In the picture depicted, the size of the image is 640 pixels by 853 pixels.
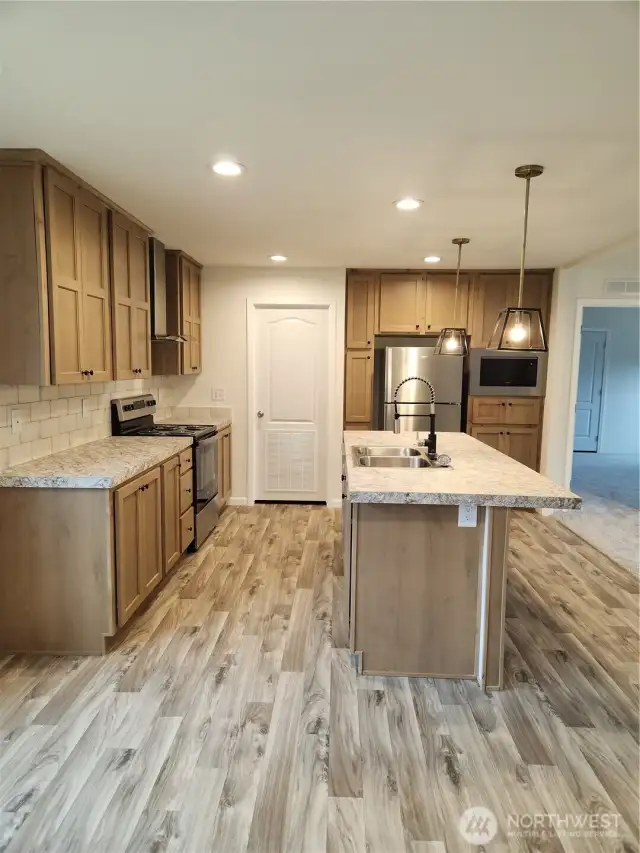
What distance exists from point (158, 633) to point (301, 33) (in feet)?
8.94

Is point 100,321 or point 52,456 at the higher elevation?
point 100,321

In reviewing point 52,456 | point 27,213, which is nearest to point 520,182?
point 27,213

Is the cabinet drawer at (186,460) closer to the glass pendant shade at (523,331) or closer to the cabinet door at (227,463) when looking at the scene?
the cabinet door at (227,463)

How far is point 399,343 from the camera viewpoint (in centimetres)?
524

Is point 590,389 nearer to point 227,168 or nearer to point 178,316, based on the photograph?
point 178,316

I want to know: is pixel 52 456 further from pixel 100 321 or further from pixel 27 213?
pixel 27 213

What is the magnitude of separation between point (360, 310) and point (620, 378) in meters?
6.16

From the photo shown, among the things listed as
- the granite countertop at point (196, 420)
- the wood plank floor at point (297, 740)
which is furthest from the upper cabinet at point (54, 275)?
the granite countertop at point (196, 420)

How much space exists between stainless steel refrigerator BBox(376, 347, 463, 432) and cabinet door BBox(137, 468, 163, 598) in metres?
2.52

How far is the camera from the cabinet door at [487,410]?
5031 millimetres

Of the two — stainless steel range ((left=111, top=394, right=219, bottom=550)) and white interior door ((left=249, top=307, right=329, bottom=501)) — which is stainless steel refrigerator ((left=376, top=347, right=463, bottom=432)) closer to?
white interior door ((left=249, top=307, right=329, bottom=501))

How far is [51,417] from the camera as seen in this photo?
309 cm

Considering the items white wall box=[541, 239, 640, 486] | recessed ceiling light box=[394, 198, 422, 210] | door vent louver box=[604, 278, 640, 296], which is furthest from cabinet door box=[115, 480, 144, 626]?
door vent louver box=[604, 278, 640, 296]

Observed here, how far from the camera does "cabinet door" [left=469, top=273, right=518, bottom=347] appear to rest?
5.02 m
